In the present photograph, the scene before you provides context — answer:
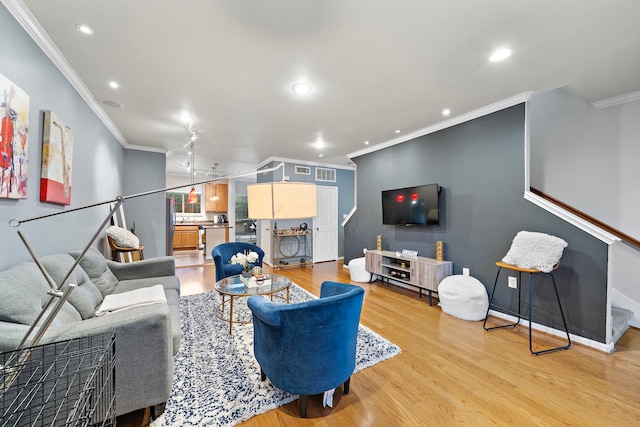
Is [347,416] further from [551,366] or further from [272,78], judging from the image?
[272,78]

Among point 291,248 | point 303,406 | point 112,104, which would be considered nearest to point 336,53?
point 303,406

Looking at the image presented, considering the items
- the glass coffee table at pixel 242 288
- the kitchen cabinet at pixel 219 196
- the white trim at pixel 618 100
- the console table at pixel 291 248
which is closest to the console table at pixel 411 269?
the glass coffee table at pixel 242 288

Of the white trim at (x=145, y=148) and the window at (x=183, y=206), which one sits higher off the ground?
the white trim at (x=145, y=148)

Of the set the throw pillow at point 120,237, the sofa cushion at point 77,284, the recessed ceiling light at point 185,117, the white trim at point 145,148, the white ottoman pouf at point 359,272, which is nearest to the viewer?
the sofa cushion at point 77,284

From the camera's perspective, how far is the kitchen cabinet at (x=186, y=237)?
8.70 metres

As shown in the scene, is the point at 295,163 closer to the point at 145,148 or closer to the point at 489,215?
the point at 145,148

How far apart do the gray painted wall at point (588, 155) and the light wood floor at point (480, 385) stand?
59.7 inches

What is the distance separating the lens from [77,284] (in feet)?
6.18

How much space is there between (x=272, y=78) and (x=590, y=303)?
3978 millimetres

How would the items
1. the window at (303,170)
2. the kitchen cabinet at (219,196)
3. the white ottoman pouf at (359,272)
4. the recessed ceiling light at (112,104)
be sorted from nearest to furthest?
the recessed ceiling light at (112,104) < the white ottoman pouf at (359,272) < the window at (303,170) < the kitchen cabinet at (219,196)

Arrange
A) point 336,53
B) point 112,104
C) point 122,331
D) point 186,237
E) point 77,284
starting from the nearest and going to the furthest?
point 122,331 < point 77,284 < point 336,53 < point 112,104 < point 186,237

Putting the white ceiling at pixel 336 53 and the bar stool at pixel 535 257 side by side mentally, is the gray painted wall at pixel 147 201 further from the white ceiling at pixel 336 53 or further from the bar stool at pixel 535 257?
the bar stool at pixel 535 257

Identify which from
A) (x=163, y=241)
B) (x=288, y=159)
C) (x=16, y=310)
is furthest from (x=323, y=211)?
(x=16, y=310)

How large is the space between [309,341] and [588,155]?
169 inches
